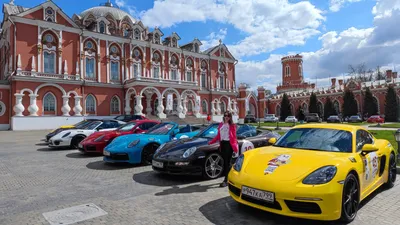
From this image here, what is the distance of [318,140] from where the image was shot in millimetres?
4965

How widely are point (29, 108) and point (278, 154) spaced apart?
100ft

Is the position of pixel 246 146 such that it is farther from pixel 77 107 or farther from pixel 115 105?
pixel 115 105

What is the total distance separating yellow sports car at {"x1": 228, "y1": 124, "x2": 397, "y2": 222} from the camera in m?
3.66

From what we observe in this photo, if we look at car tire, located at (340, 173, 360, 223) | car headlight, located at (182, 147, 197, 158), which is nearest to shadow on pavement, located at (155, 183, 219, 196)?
car headlight, located at (182, 147, 197, 158)

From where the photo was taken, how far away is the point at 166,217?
4.25 meters

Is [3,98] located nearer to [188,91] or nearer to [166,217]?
[188,91]

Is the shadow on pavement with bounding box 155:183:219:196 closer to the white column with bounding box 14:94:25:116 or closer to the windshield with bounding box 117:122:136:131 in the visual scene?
the windshield with bounding box 117:122:136:131

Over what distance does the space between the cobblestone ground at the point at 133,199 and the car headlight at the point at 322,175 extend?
0.71 m

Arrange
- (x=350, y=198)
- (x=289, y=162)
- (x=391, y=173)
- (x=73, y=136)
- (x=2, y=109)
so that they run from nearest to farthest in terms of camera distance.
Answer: (x=350, y=198)
(x=289, y=162)
(x=391, y=173)
(x=73, y=136)
(x=2, y=109)

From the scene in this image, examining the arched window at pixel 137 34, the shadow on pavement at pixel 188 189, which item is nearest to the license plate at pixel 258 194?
the shadow on pavement at pixel 188 189

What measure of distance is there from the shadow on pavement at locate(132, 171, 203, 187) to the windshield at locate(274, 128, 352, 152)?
2.45m

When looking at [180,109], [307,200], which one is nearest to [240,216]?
[307,200]

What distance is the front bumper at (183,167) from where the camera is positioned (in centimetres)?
636

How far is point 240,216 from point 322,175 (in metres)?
1.37
